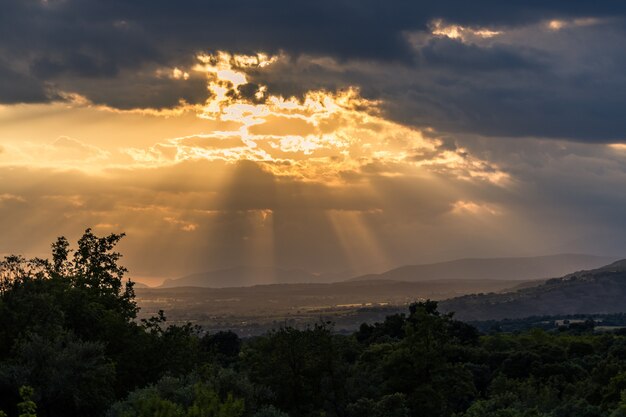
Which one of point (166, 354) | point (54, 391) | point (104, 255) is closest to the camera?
point (54, 391)

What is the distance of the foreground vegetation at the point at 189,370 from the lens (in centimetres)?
5109

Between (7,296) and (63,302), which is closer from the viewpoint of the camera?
(7,296)

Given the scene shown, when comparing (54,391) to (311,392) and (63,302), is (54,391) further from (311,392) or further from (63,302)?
(311,392)

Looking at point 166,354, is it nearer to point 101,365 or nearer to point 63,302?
point 63,302

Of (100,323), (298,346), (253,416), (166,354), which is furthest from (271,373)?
(253,416)

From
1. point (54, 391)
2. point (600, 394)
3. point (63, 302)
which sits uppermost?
point (63, 302)

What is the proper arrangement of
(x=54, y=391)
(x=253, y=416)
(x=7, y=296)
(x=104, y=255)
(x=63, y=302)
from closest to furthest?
1. (x=253, y=416)
2. (x=54, y=391)
3. (x=7, y=296)
4. (x=63, y=302)
5. (x=104, y=255)

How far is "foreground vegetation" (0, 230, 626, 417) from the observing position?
51.1 meters

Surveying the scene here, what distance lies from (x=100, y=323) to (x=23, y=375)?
19.5 metres

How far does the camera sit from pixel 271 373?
70438 mm

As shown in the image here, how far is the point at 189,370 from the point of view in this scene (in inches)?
2931

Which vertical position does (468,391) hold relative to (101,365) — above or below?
below

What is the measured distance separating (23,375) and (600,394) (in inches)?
2450

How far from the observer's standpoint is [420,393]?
72500 mm
